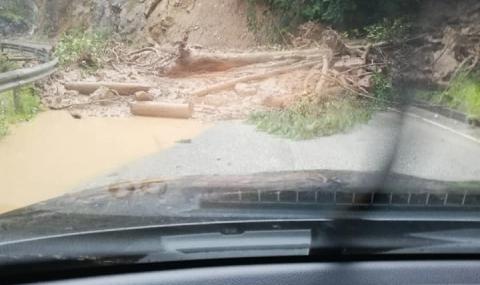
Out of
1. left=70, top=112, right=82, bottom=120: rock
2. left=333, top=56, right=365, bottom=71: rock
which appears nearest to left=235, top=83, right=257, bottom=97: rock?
left=333, top=56, right=365, bottom=71: rock

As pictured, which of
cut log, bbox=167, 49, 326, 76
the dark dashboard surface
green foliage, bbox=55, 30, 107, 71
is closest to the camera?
the dark dashboard surface

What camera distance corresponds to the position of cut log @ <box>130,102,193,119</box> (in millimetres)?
6121

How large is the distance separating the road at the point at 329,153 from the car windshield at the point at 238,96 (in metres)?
0.02

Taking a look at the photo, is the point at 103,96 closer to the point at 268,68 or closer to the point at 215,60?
the point at 215,60

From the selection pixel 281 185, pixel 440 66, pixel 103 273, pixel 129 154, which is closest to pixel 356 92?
pixel 440 66

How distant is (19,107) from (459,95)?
4.79 meters

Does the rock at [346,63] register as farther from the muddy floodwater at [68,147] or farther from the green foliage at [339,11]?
the muddy floodwater at [68,147]

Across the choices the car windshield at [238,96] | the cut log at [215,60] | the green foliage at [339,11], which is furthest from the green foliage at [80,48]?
the green foliage at [339,11]

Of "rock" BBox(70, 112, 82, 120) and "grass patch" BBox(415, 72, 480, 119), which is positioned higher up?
"rock" BBox(70, 112, 82, 120)

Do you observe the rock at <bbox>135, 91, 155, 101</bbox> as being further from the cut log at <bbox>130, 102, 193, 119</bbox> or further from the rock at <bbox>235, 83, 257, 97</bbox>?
the rock at <bbox>235, 83, 257, 97</bbox>

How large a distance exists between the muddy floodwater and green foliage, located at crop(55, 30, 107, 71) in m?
0.51

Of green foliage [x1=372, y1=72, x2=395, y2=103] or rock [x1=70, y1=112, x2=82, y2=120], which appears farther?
green foliage [x1=372, y1=72, x2=395, y2=103]

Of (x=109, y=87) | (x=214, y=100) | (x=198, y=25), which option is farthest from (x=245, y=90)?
(x=109, y=87)

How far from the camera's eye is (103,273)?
5.93 feet
